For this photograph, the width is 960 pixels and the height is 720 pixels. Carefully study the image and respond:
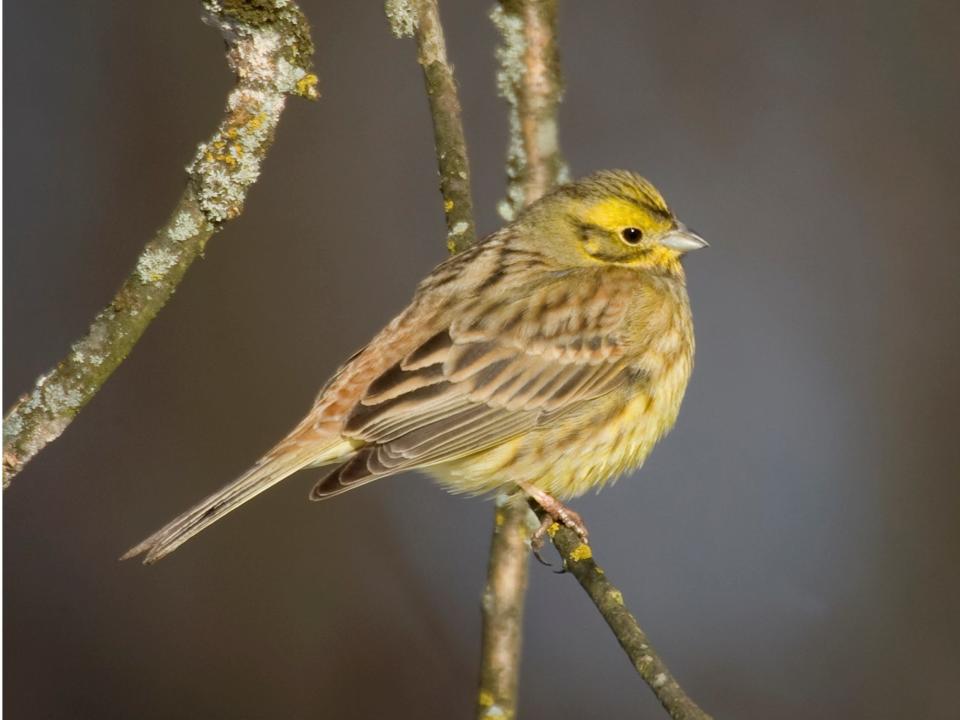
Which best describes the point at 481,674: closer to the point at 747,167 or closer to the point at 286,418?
the point at 286,418

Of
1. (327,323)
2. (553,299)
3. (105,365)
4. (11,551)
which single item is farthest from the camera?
(327,323)

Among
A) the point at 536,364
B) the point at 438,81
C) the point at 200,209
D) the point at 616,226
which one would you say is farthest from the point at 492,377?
the point at 200,209

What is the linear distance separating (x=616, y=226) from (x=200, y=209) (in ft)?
6.72

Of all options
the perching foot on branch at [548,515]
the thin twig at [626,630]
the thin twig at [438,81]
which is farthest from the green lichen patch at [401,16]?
the thin twig at [626,630]

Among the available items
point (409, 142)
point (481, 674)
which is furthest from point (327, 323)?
point (481, 674)

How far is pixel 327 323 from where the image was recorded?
7.27 meters

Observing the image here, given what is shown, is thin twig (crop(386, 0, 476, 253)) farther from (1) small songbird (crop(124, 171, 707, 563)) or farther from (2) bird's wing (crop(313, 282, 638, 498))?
(2) bird's wing (crop(313, 282, 638, 498))

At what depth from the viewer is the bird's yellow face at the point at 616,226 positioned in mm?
Answer: 5219

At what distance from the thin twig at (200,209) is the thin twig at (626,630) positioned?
1486 mm

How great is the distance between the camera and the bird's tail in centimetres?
425

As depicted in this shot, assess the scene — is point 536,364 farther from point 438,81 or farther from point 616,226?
point 438,81

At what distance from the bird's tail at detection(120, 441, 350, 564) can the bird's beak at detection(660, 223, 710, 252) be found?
149 centimetres

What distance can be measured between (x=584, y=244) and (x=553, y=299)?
31cm

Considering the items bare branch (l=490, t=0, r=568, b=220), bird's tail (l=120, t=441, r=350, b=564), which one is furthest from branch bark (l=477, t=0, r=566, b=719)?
bird's tail (l=120, t=441, r=350, b=564)
